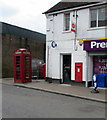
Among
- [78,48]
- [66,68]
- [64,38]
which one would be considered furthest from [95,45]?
[66,68]

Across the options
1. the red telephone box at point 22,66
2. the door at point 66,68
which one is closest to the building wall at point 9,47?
the red telephone box at point 22,66

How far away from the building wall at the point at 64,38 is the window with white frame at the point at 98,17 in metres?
0.31

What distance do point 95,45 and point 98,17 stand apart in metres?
2.06

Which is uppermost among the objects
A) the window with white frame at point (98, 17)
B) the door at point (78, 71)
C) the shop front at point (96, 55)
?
the window with white frame at point (98, 17)

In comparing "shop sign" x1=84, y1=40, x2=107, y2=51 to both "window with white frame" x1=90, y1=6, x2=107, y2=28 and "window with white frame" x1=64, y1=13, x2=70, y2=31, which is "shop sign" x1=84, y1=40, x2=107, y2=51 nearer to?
"window with white frame" x1=90, y1=6, x2=107, y2=28

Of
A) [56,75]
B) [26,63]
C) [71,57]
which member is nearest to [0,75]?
[26,63]

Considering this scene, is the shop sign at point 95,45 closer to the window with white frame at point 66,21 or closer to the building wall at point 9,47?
the window with white frame at point 66,21

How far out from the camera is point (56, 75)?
14703 millimetres

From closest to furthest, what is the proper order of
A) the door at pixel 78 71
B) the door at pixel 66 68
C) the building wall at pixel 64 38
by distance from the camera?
the building wall at pixel 64 38 → the door at pixel 78 71 → the door at pixel 66 68

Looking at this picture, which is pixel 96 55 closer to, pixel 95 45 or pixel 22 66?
pixel 95 45

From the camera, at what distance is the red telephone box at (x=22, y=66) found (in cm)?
1474

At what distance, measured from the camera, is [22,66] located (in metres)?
14.7

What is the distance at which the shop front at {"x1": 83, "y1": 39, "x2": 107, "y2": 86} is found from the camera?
12.1 meters

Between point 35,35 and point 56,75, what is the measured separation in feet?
42.0
